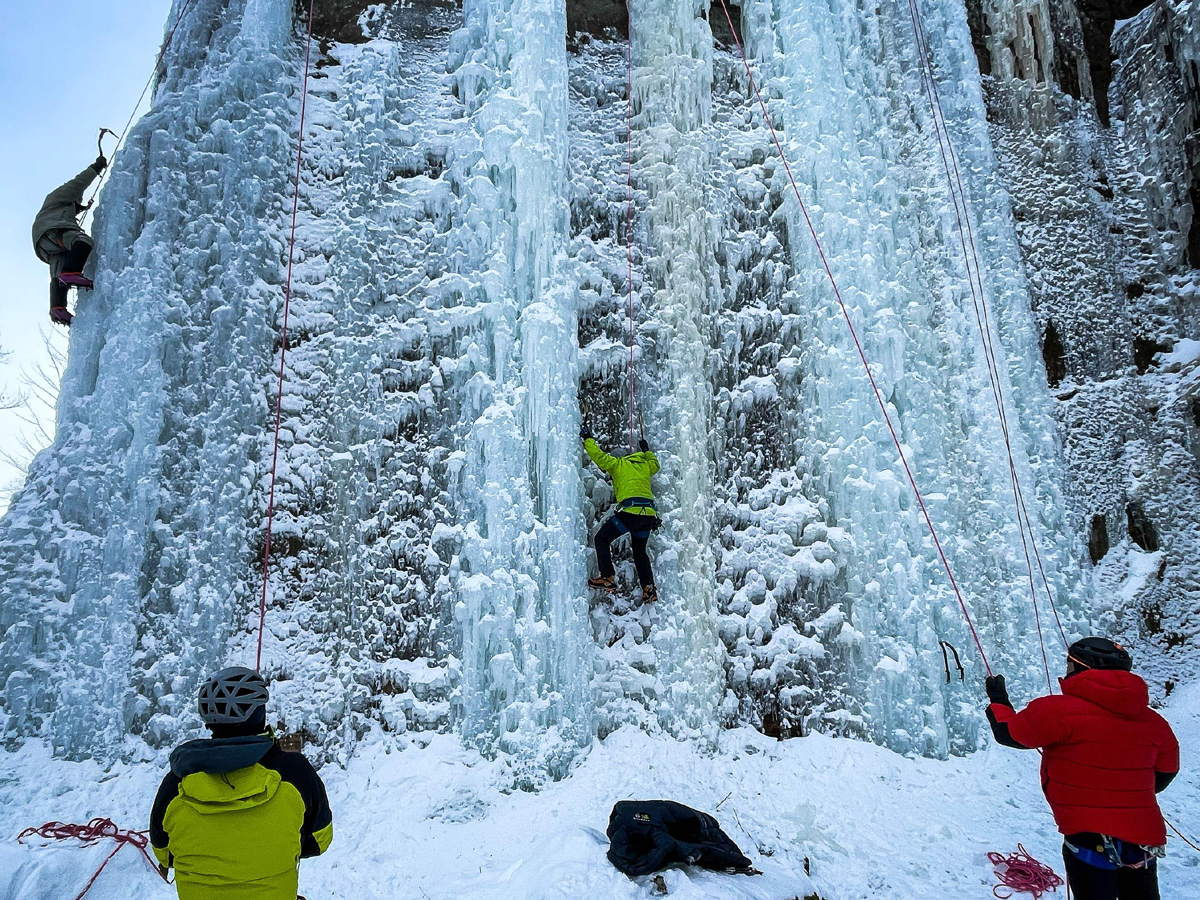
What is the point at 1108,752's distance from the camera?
2.40 m

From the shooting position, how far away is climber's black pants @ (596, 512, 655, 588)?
4.60m

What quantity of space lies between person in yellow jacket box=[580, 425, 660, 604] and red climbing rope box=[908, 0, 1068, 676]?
253 centimetres

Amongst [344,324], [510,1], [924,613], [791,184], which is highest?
[510,1]

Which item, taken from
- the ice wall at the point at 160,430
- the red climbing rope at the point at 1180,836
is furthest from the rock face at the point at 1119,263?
the ice wall at the point at 160,430

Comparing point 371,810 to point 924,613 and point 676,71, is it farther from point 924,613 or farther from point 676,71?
point 676,71

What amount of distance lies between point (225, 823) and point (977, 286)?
5.71 meters

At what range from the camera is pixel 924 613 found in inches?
191

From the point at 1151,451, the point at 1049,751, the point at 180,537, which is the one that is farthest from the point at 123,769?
the point at 1151,451

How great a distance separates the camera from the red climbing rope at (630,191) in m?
5.18

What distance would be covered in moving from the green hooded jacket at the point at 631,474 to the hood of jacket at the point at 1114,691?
98.0 inches

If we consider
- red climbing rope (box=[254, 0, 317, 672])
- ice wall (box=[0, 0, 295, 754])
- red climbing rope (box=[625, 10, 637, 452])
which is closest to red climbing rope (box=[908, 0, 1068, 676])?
red climbing rope (box=[625, 10, 637, 452])

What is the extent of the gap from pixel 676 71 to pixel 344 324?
3.05 m

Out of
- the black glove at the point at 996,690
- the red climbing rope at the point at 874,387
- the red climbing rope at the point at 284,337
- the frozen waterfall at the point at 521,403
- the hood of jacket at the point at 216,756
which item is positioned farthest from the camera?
the red climbing rope at the point at 874,387

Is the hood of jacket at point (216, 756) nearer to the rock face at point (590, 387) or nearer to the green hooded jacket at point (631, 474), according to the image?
the rock face at point (590, 387)
